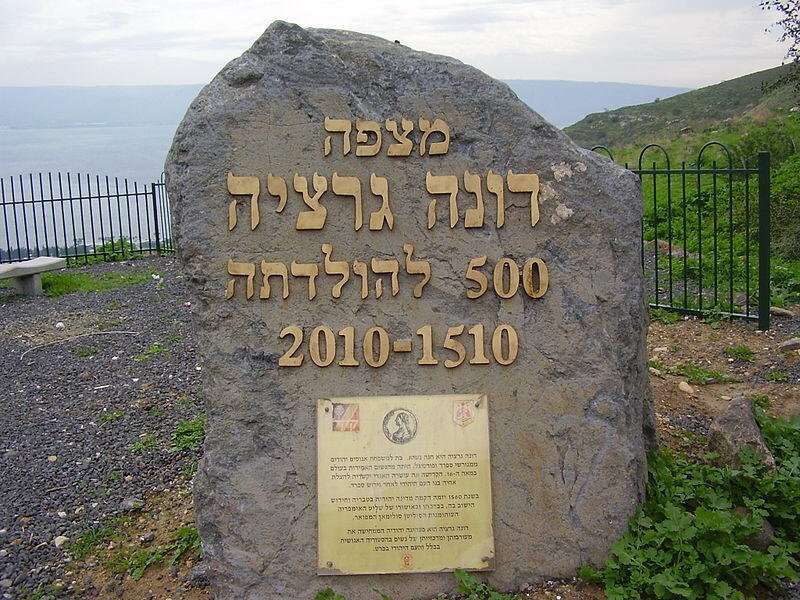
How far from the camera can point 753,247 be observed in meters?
10.4

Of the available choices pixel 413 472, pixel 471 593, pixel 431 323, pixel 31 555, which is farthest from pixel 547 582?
pixel 31 555

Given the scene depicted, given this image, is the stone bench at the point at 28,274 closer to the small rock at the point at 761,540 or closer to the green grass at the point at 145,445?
the green grass at the point at 145,445

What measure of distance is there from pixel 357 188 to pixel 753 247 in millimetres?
8239

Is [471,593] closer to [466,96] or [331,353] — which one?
[331,353]

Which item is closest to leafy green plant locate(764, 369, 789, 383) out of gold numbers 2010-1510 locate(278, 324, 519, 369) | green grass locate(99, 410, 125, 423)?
gold numbers 2010-1510 locate(278, 324, 519, 369)

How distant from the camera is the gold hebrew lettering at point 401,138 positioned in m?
3.71

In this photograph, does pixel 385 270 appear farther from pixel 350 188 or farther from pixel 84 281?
pixel 84 281

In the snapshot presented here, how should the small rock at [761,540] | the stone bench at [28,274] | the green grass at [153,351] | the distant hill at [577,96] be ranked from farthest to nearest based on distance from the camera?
the distant hill at [577,96] → the stone bench at [28,274] → the green grass at [153,351] → the small rock at [761,540]

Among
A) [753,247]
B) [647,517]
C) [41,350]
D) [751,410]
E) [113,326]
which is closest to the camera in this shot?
[647,517]

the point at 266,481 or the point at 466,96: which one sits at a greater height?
the point at 466,96

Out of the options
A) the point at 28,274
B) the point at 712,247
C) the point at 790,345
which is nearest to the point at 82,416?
the point at 28,274

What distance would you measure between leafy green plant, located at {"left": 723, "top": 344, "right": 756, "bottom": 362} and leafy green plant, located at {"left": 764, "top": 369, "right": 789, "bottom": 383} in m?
0.42

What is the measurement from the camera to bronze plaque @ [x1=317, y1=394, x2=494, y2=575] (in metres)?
3.67

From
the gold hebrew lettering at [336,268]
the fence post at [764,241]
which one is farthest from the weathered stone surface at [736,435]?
the fence post at [764,241]
